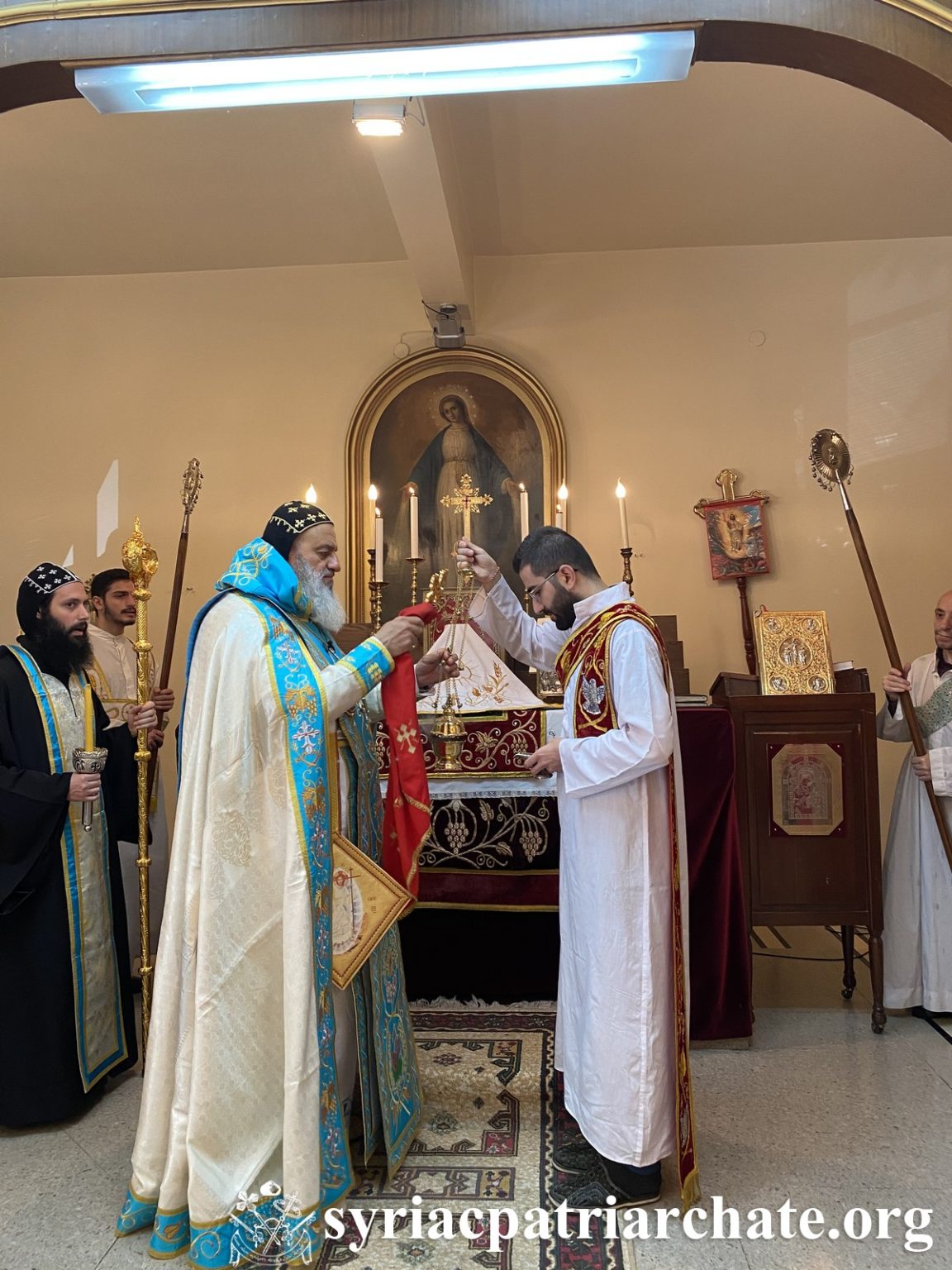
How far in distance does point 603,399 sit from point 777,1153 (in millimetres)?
4404

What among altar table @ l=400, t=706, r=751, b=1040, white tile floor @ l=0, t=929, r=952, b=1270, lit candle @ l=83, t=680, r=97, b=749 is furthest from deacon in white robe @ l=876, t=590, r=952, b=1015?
lit candle @ l=83, t=680, r=97, b=749

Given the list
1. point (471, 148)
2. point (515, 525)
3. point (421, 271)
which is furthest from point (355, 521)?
point (471, 148)

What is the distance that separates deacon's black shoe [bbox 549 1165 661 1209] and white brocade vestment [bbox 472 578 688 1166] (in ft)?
0.35

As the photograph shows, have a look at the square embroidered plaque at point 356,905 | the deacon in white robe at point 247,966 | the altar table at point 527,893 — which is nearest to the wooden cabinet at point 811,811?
the altar table at point 527,893

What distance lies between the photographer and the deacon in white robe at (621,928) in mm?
2826

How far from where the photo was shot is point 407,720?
3.09m

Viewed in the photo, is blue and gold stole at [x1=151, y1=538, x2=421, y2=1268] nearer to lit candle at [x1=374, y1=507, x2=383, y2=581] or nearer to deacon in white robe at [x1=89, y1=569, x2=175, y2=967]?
lit candle at [x1=374, y1=507, x2=383, y2=581]

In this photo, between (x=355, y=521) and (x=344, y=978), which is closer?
(x=344, y=978)

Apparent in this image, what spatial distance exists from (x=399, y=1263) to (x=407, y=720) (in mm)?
1457

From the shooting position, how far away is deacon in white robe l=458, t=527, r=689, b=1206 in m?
2.83

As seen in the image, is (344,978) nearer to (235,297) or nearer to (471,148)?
(471,148)

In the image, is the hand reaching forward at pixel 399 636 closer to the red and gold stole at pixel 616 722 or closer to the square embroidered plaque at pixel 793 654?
the red and gold stole at pixel 616 722

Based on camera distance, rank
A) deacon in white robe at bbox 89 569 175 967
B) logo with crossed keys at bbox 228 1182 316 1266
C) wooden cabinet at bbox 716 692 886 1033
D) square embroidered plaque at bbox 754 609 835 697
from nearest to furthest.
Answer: logo with crossed keys at bbox 228 1182 316 1266 < wooden cabinet at bbox 716 692 886 1033 < square embroidered plaque at bbox 754 609 835 697 < deacon in white robe at bbox 89 569 175 967

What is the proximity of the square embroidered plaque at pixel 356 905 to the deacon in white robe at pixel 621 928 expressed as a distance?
0.56 m
